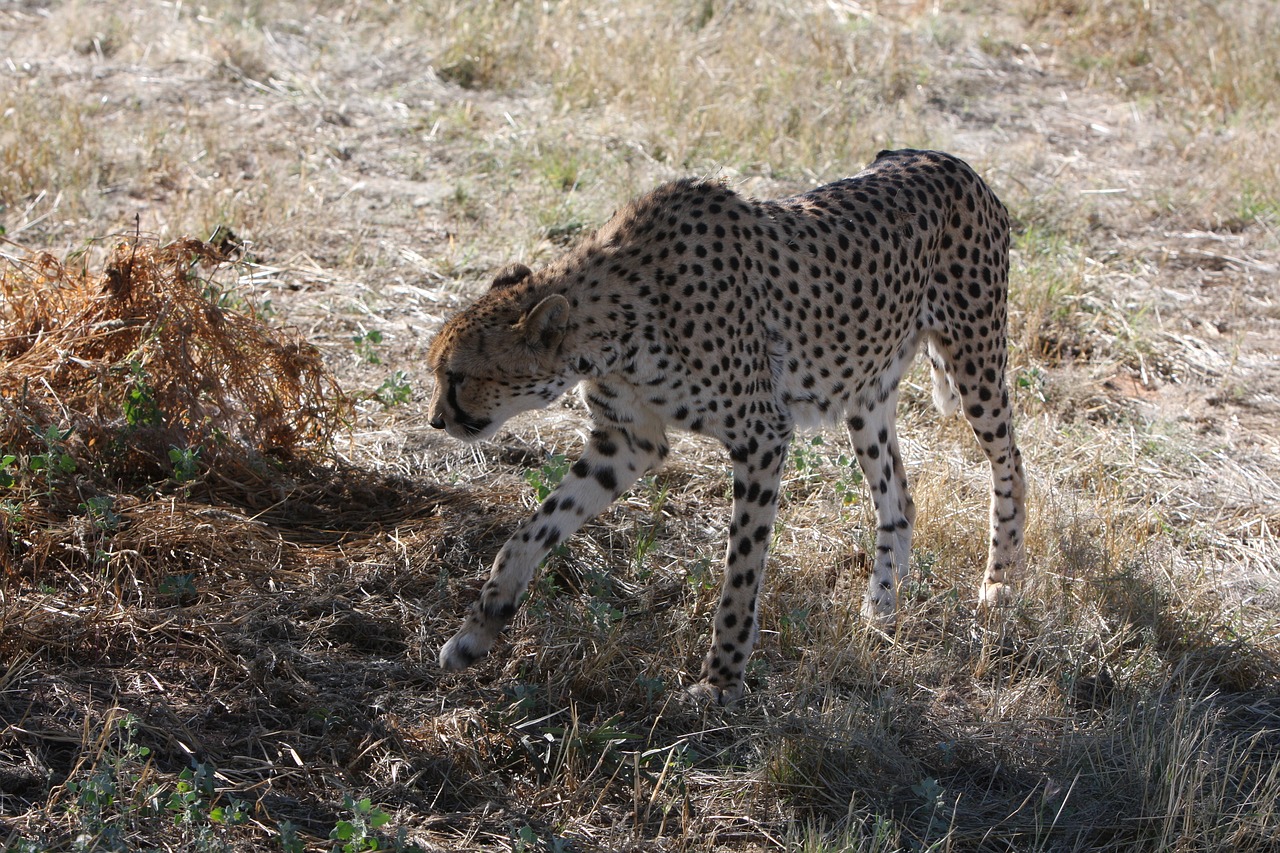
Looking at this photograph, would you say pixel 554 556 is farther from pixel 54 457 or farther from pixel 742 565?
pixel 54 457

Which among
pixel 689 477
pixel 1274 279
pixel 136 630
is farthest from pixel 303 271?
pixel 1274 279

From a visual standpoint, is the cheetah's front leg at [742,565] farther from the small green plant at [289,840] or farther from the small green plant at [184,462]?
the small green plant at [184,462]

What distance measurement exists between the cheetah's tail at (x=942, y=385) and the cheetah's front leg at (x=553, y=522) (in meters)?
1.35

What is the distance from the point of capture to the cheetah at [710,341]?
410cm

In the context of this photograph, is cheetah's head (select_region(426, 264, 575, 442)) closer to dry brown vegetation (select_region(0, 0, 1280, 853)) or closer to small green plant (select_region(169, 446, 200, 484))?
dry brown vegetation (select_region(0, 0, 1280, 853))

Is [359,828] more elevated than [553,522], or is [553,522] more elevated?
[553,522]

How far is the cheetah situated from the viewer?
13.4 ft

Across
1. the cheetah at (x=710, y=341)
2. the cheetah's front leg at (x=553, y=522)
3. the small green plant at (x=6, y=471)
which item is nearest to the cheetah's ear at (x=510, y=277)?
the cheetah at (x=710, y=341)

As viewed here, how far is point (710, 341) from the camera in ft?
13.7

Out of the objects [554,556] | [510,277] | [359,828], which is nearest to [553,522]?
[554,556]

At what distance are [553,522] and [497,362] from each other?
0.54 metres

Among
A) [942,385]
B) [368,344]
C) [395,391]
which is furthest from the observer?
[368,344]

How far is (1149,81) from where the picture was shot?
9.66 metres

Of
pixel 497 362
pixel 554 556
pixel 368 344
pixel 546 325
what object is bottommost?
pixel 554 556
